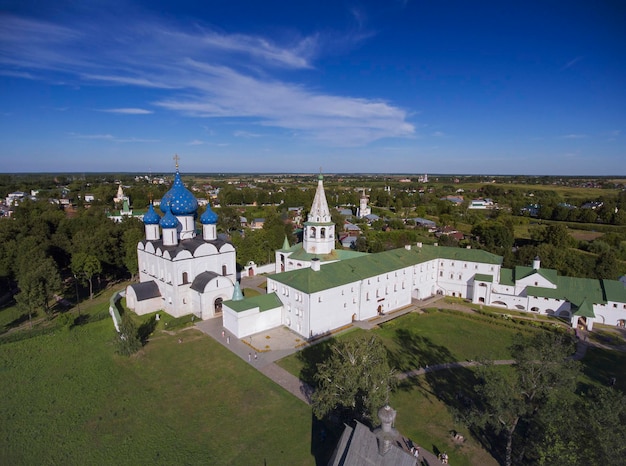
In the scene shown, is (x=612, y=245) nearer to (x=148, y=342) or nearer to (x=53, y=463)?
(x=148, y=342)

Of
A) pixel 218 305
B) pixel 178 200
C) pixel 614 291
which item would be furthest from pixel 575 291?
pixel 178 200

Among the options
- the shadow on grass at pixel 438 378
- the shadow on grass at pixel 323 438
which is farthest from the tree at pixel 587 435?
the shadow on grass at pixel 323 438

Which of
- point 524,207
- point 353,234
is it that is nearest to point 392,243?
point 353,234

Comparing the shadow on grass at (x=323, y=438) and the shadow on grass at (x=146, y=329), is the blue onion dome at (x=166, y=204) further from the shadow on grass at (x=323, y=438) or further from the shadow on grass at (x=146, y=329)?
the shadow on grass at (x=323, y=438)

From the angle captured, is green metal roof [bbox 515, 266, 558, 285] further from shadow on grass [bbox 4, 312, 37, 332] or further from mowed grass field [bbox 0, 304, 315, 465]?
shadow on grass [bbox 4, 312, 37, 332]

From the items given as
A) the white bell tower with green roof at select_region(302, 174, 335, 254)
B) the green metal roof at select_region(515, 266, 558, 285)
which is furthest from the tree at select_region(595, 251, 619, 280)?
the white bell tower with green roof at select_region(302, 174, 335, 254)
